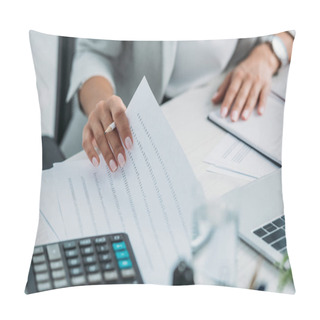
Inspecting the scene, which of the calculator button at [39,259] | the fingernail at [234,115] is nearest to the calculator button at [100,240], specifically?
the calculator button at [39,259]

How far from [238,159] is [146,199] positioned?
186mm

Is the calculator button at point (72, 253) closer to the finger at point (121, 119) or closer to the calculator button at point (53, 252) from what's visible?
the calculator button at point (53, 252)

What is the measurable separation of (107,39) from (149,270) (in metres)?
0.45

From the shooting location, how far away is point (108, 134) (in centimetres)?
107

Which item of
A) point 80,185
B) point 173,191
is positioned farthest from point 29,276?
point 173,191

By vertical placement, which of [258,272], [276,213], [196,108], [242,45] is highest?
[242,45]

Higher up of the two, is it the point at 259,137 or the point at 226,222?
the point at 259,137

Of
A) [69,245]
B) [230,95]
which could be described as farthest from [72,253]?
[230,95]

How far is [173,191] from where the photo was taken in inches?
40.2

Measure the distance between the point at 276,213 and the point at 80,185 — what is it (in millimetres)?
373

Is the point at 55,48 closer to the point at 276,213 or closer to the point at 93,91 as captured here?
the point at 93,91

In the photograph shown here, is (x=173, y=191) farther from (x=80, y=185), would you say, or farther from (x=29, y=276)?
(x=29, y=276)

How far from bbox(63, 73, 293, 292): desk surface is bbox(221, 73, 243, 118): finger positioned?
0.03 metres

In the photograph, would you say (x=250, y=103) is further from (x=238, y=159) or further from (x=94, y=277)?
(x=94, y=277)
